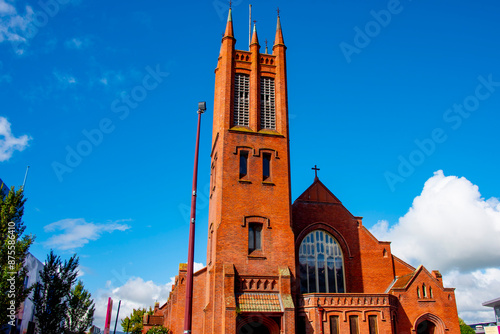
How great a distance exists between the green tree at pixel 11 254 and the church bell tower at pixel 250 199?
9404 millimetres

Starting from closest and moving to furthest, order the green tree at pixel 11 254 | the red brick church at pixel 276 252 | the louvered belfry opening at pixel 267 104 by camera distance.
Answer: the green tree at pixel 11 254 < the red brick church at pixel 276 252 < the louvered belfry opening at pixel 267 104

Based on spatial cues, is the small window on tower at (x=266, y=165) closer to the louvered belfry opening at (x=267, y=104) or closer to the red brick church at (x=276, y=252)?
the red brick church at (x=276, y=252)

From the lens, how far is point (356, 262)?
1123 inches

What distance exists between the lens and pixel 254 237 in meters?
24.5

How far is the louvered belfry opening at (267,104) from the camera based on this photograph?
28078mm

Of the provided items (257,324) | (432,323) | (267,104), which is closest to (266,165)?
(267,104)

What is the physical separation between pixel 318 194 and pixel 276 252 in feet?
25.7

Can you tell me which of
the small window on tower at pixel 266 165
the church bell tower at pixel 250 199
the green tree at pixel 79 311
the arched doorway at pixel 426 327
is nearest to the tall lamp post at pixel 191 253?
the church bell tower at pixel 250 199

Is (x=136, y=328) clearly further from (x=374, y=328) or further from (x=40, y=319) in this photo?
(x=374, y=328)

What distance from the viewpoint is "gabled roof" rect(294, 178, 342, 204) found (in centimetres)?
3006

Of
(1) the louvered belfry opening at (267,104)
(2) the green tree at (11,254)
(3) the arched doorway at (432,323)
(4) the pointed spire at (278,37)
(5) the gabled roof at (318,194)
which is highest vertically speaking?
(4) the pointed spire at (278,37)

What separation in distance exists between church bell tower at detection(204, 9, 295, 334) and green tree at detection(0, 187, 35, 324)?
940 centimetres

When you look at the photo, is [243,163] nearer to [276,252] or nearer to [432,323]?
[276,252]

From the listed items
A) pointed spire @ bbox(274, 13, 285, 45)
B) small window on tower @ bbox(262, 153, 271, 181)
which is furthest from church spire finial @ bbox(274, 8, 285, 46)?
small window on tower @ bbox(262, 153, 271, 181)
